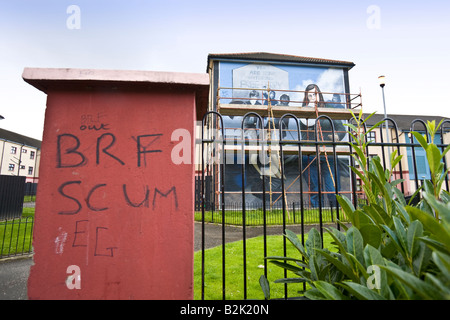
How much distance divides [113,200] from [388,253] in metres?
1.90

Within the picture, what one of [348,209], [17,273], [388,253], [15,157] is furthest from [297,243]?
[15,157]

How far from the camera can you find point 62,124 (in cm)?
190

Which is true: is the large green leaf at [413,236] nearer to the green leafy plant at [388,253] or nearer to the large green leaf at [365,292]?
Result: the green leafy plant at [388,253]

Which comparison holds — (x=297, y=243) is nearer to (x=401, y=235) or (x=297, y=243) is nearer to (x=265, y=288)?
(x=265, y=288)

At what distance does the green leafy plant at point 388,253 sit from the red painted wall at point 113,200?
0.87 meters

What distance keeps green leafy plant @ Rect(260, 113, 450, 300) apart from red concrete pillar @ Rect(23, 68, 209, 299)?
0.90 meters

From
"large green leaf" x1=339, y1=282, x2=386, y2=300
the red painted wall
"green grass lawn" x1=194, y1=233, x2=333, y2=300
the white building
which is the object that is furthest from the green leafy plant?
the white building

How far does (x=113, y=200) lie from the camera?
1843 millimetres

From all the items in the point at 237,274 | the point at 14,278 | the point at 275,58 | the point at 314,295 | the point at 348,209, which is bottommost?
the point at 14,278

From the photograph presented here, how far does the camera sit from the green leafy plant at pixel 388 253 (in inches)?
33.5

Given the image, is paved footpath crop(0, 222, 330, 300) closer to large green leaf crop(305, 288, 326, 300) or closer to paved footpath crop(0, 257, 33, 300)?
paved footpath crop(0, 257, 33, 300)

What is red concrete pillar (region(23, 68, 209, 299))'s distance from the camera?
5.83ft

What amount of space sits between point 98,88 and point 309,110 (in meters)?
15.1
